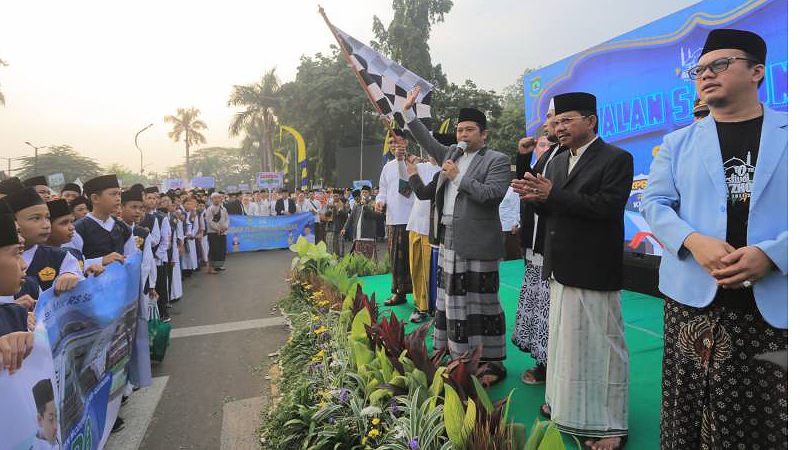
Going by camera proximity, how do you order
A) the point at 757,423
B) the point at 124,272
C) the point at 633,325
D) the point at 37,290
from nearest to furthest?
1. the point at 757,423
2. the point at 37,290
3. the point at 124,272
4. the point at 633,325

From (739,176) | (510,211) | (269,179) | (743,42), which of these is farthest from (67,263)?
(269,179)

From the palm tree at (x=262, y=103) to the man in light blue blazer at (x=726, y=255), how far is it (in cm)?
3631

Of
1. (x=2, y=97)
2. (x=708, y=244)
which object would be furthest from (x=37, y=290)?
(x=2, y=97)

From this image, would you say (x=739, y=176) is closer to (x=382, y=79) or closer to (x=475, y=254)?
(x=475, y=254)

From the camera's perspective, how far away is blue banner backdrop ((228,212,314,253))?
531 inches

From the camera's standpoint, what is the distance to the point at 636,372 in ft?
11.4

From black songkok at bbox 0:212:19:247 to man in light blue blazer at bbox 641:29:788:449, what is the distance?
248 cm

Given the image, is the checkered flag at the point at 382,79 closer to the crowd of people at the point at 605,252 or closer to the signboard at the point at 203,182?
the crowd of people at the point at 605,252

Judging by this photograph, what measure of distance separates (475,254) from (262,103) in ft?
119

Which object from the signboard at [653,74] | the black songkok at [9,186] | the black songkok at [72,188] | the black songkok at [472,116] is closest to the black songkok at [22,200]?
the black songkok at [9,186]

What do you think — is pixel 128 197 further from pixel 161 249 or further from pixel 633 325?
pixel 633 325

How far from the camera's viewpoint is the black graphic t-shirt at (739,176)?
65.7 inches

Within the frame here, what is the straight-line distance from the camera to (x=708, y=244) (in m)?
1.65

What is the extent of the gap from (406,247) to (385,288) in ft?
4.63
